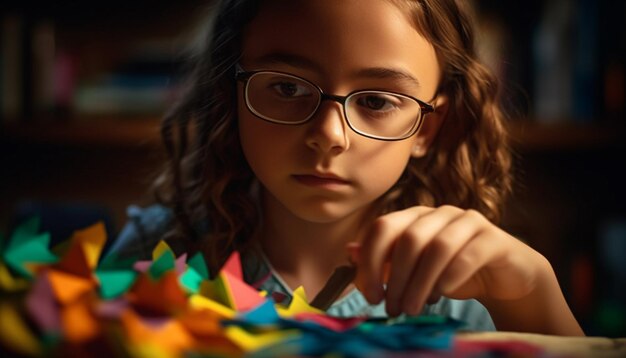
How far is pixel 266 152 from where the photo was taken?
726 mm

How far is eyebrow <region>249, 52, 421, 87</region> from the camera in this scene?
685mm

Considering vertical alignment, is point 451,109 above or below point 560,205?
above

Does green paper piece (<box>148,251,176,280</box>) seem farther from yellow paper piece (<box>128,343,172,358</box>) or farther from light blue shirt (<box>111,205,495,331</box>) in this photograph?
light blue shirt (<box>111,205,495,331</box>)

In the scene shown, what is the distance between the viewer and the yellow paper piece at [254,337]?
0.37 m

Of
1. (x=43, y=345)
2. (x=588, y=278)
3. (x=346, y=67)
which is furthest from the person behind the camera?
(x=588, y=278)

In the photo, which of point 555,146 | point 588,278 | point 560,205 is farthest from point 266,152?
point 560,205

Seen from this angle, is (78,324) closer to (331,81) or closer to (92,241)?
(92,241)

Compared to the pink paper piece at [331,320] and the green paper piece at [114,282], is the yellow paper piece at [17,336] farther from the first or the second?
the pink paper piece at [331,320]

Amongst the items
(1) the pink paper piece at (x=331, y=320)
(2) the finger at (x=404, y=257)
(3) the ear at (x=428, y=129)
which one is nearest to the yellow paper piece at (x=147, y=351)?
(1) the pink paper piece at (x=331, y=320)

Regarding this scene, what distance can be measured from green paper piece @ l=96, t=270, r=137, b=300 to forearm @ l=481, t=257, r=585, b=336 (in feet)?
1.23

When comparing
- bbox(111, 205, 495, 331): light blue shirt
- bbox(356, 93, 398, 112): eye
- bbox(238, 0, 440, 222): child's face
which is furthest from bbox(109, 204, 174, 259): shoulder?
bbox(356, 93, 398, 112): eye

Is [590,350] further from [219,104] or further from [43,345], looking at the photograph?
[219,104]

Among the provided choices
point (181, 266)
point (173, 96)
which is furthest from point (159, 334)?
point (173, 96)

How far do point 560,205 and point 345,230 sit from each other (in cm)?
132
